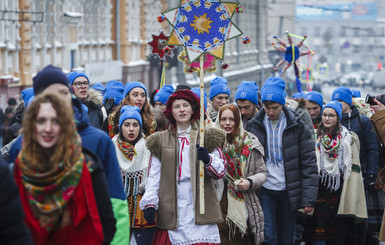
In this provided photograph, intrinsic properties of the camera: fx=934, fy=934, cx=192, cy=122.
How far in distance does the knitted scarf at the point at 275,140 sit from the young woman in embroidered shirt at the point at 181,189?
1.43 meters

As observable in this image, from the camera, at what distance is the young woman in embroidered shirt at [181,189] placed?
6215 mm

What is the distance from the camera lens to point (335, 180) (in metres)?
8.92

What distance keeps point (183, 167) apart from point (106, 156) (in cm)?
179

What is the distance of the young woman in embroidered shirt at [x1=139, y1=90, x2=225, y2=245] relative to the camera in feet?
20.4

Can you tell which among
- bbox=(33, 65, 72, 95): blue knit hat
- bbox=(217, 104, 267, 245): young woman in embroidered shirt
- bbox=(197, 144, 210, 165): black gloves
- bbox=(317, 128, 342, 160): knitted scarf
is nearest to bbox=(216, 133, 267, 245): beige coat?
bbox=(217, 104, 267, 245): young woman in embroidered shirt

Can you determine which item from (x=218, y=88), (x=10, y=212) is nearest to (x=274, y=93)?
(x=218, y=88)

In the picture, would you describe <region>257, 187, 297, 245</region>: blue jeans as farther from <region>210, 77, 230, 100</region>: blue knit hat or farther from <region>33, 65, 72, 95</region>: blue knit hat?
<region>33, 65, 72, 95</region>: blue knit hat

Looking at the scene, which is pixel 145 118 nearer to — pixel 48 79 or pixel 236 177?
pixel 236 177

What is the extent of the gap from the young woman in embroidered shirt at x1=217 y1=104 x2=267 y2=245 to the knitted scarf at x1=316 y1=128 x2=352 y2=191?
1648 millimetres

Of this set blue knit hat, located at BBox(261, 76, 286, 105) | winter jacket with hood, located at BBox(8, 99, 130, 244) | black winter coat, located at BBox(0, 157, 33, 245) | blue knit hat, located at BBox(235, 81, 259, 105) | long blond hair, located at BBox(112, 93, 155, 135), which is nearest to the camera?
black winter coat, located at BBox(0, 157, 33, 245)

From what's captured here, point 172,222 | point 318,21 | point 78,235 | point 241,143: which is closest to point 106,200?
point 78,235

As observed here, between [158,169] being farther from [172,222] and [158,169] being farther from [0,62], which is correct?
[0,62]

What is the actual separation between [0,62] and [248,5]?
105ft

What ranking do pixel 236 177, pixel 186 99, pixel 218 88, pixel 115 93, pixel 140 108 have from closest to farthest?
1. pixel 186 99
2. pixel 236 177
3. pixel 140 108
4. pixel 218 88
5. pixel 115 93
